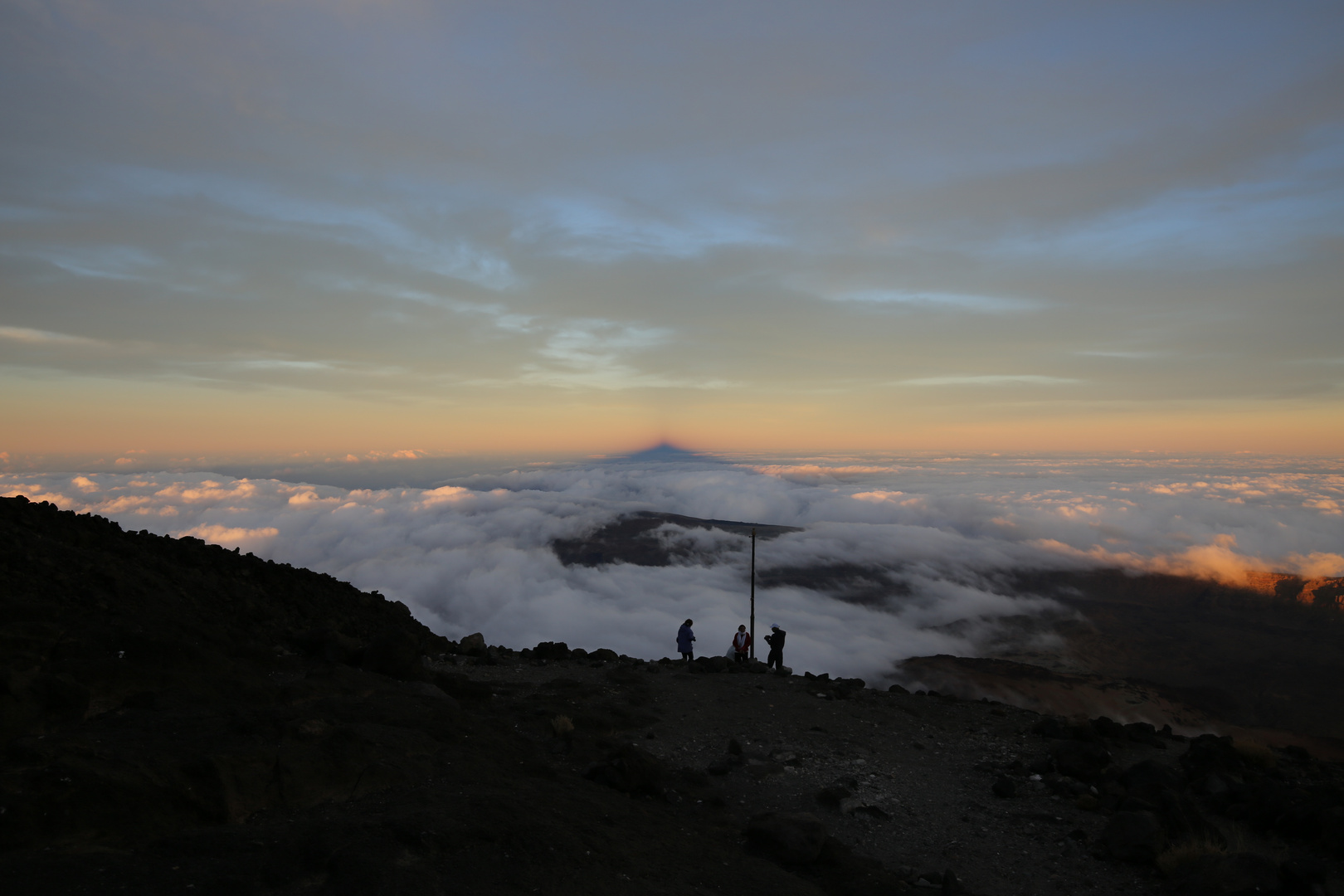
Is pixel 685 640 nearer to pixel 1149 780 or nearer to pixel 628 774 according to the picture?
pixel 628 774

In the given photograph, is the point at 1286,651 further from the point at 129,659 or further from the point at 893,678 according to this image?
the point at 129,659

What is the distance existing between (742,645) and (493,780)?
45.2ft

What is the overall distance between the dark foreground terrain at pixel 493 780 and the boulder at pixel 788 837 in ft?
0.14

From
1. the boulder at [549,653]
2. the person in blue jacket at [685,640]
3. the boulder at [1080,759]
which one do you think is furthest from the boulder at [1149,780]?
the boulder at [549,653]

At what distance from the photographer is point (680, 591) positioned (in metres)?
120

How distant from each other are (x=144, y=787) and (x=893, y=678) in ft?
314

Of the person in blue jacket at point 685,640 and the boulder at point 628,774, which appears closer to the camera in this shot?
the boulder at point 628,774

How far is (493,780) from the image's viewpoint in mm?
9438

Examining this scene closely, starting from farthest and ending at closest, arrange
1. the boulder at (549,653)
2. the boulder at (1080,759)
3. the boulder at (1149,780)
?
the boulder at (549,653) → the boulder at (1080,759) → the boulder at (1149,780)

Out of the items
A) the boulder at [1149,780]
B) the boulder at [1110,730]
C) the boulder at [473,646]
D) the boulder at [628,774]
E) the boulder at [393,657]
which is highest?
the boulder at [393,657]

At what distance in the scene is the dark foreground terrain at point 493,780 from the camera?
6.29 metres

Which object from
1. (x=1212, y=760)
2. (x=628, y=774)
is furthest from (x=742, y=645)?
(x=1212, y=760)

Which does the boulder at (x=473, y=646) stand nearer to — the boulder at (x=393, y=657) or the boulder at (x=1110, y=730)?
the boulder at (x=393, y=657)

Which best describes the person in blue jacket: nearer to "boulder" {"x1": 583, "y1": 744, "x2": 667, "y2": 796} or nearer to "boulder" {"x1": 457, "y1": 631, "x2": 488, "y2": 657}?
"boulder" {"x1": 457, "y1": 631, "x2": 488, "y2": 657}
